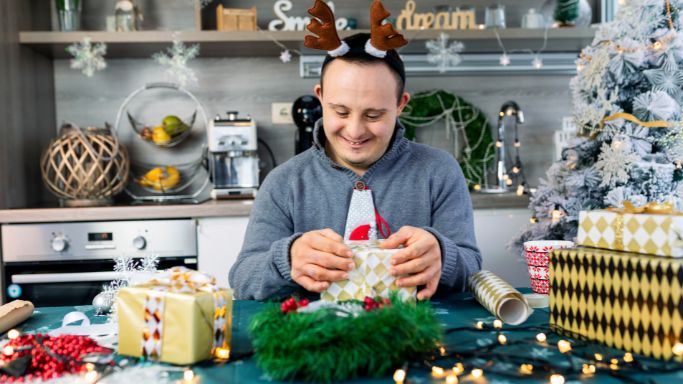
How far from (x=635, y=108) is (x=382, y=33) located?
2.77ft

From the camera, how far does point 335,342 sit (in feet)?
2.36

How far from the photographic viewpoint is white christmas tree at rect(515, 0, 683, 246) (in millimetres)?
1659

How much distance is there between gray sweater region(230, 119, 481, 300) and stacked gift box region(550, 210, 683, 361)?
1.55 ft

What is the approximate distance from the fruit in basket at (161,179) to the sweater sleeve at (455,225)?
1.57 metres

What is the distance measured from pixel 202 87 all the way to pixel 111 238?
0.91 metres

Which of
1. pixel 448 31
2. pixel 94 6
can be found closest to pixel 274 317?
pixel 448 31

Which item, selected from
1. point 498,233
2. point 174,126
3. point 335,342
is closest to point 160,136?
point 174,126

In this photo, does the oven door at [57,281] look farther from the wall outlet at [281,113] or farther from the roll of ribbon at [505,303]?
the roll of ribbon at [505,303]

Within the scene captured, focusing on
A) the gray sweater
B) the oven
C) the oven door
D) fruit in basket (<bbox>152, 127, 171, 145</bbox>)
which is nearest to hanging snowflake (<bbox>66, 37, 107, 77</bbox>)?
fruit in basket (<bbox>152, 127, 171, 145</bbox>)

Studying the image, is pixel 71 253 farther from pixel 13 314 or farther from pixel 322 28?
pixel 322 28

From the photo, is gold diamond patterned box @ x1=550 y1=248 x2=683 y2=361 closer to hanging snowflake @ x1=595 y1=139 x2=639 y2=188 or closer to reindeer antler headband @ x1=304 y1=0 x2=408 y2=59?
reindeer antler headband @ x1=304 y1=0 x2=408 y2=59

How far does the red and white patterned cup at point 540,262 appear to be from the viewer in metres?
1.13

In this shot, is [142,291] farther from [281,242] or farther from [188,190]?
[188,190]

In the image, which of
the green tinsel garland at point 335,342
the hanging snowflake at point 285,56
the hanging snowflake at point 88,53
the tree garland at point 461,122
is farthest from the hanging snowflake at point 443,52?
the green tinsel garland at point 335,342
